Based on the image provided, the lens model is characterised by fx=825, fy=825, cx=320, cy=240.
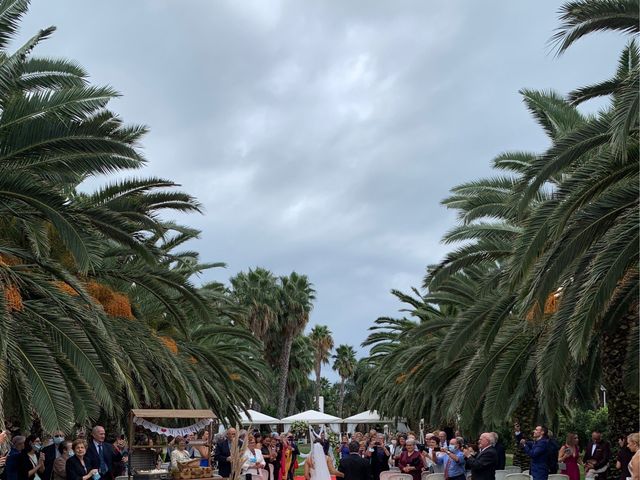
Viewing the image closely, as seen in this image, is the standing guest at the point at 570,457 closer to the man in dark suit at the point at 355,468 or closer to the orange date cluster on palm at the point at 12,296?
the man in dark suit at the point at 355,468

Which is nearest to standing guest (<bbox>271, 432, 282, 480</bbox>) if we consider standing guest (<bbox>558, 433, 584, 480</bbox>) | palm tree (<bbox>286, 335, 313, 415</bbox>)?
standing guest (<bbox>558, 433, 584, 480</bbox>)

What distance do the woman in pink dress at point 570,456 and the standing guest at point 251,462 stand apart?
6.49 meters

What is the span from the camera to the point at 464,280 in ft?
94.1

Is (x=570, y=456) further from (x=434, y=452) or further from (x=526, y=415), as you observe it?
(x=526, y=415)

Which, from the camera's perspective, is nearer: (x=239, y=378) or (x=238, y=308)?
(x=238, y=308)

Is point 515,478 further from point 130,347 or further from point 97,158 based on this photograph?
point 97,158

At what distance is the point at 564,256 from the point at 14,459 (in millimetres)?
9230

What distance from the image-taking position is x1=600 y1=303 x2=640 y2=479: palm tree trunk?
52.0 ft

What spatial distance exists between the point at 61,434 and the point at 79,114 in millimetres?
5235

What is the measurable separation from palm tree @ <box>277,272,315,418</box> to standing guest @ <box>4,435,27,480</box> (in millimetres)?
46262

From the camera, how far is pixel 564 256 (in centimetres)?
1312

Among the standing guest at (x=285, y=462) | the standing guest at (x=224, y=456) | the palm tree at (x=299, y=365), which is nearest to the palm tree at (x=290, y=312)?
the palm tree at (x=299, y=365)

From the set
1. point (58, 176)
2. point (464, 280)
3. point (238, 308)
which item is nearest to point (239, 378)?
point (238, 308)

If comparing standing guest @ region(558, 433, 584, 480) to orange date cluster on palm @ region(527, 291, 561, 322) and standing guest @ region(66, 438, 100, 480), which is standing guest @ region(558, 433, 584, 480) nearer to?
orange date cluster on palm @ region(527, 291, 561, 322)
